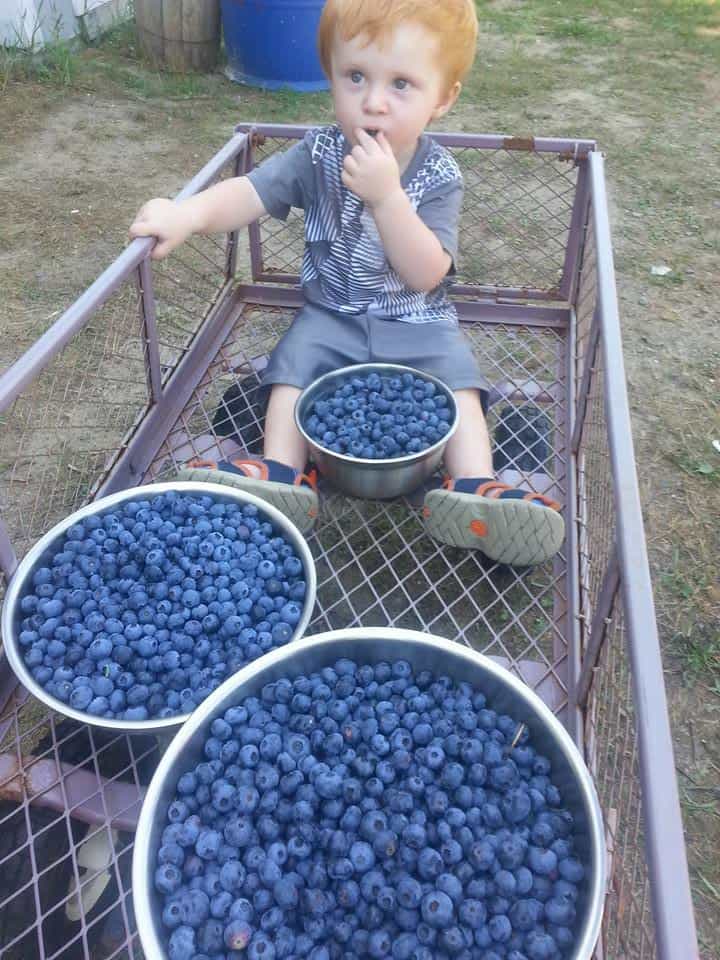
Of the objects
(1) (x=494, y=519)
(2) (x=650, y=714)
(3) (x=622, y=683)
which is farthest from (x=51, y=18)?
(2) (x=650, y=714)

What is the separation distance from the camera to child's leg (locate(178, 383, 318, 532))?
141 cm

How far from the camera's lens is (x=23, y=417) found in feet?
7.45

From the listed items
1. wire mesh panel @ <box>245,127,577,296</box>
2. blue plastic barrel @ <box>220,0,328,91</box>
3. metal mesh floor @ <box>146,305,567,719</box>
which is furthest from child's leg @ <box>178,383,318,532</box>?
blue plastic barrel @ <box>220,0,328,91</box>

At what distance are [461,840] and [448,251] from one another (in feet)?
3.87

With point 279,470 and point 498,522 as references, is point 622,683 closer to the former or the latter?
point 498,522

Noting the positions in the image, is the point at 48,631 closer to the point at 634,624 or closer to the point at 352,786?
the point at 352,786

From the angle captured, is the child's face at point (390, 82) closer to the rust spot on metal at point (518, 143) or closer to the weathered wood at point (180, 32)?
the rust spot on metal at point (518, 143)

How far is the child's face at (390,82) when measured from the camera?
1405 mm

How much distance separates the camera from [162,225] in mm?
1419

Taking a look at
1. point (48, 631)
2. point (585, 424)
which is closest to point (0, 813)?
point (48, 631)

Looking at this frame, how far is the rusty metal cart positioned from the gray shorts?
0.52 feet

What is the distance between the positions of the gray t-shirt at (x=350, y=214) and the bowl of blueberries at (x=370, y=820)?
93 cm

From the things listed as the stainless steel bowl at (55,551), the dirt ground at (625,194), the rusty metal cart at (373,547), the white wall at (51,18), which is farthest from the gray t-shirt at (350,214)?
the white wall at (51,18)

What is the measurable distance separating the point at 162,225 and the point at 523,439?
884mm
